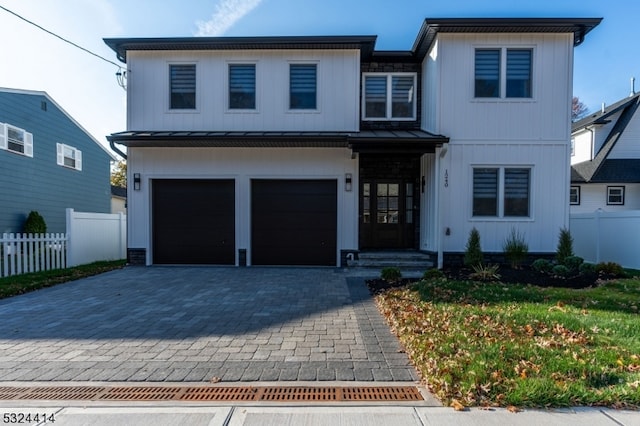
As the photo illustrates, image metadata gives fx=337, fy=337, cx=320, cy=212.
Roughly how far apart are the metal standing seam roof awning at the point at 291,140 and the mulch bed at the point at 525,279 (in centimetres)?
332

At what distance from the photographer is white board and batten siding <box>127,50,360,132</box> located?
32.0 feet

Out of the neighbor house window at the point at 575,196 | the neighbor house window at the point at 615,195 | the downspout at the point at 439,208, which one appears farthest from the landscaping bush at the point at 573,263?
the neighbor house window at the point at 615,195

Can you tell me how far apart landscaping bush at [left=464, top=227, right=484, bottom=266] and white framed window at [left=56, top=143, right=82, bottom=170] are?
57.0 ft

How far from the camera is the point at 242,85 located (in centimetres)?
995

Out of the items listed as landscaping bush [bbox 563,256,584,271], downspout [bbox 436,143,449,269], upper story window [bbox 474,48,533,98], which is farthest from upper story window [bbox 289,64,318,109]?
landscaping bush [bbox 563,256,584,271]

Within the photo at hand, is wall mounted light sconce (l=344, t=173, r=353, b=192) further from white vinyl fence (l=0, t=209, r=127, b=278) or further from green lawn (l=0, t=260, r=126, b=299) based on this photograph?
white vinyl fence (l=0, t=209, r=127, b=278)

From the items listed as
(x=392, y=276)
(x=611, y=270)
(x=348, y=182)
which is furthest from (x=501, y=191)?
(x=392, y=276)

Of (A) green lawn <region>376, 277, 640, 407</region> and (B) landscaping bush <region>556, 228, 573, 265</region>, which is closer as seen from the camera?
(A) green lawn <region>376, 277, 640, 407</region>

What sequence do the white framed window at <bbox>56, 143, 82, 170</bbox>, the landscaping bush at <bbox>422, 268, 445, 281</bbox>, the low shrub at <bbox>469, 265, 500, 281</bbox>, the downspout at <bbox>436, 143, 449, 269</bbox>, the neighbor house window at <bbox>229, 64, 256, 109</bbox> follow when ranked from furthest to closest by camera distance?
the white framed window at <bbox>56, 143, 82, 170</bbox> → the neighbor house window at <bbox>229, 64, 256, 109</bbox> → the downspout at <bbox>436, 143, 449, 269</bbox> → the low shrub at <bbox>469, 265, 500, 281</bbox> → the landscaping bush at <bbox>422, 268, 445, 281</bbox>

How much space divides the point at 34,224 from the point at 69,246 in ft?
19.3

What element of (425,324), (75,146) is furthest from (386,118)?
(75,146)

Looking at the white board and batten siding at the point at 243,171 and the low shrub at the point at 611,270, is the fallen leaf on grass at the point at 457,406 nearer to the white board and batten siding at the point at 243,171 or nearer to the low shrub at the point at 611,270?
the white board and batten siding at the point at 243,171

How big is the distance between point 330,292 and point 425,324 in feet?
8.04

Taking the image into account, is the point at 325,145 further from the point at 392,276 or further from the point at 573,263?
the point at 573,263
